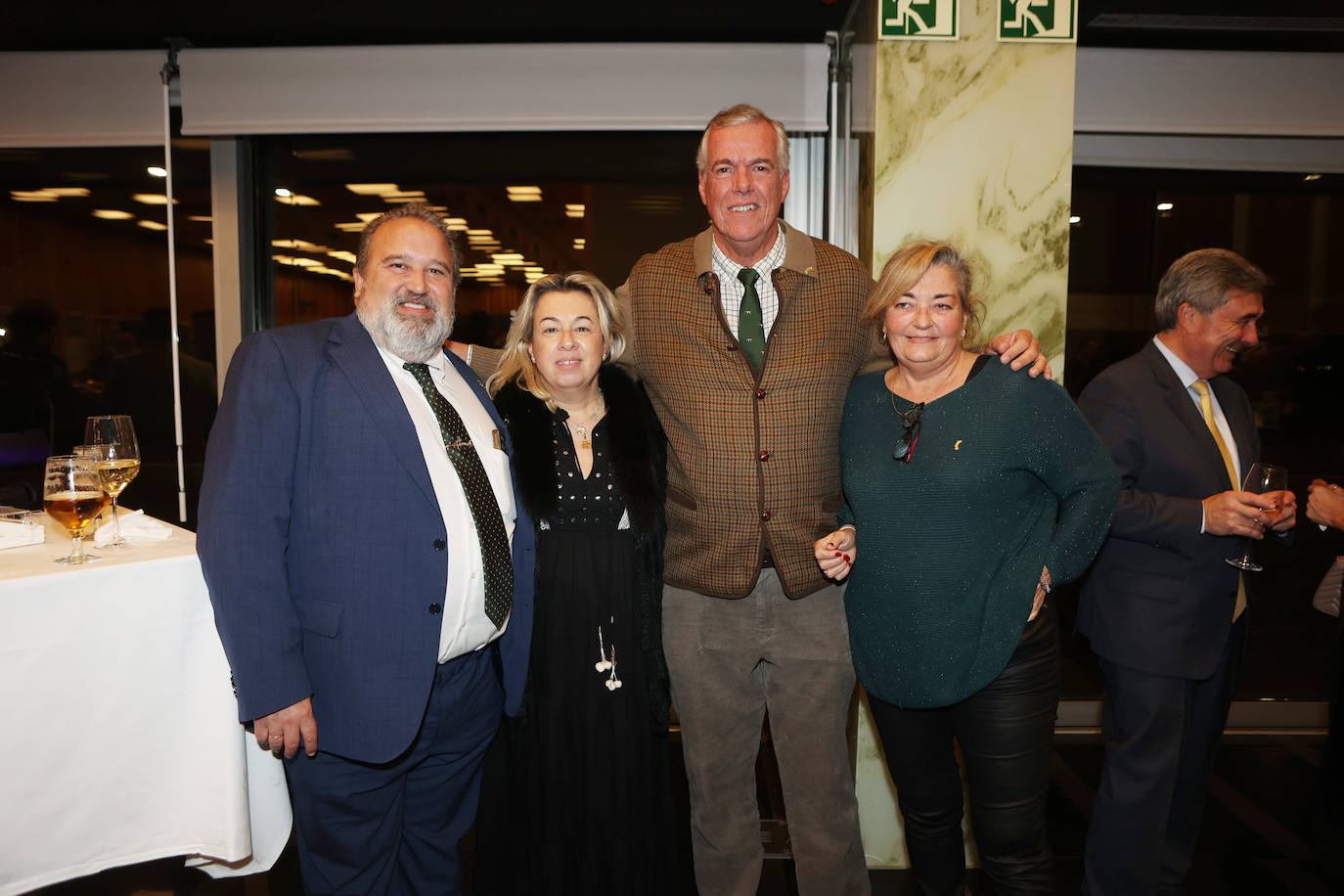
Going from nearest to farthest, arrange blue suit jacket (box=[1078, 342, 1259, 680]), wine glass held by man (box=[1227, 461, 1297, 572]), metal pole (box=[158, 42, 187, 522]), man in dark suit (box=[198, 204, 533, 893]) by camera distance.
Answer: man in dark suit (box=[198, 204, 533, 893]) < wine glass held by man (box=[1227, 461, 1297, 572]) < blue suit jacket (box=[1078, 342, 1259, 680]) < metal pole (box=[158, 42, 187, 522])

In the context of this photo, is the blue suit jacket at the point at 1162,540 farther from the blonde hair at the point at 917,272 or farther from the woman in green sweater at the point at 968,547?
the blonde hair at the point at 917,272

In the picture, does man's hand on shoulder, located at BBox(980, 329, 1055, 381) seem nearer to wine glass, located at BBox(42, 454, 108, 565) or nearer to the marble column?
the marble column

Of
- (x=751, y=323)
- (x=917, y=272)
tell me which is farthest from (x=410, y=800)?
(x=917, y=272)

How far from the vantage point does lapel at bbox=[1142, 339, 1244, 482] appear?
7.42 feet

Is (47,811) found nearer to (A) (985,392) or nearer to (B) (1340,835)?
(A) (985,392)

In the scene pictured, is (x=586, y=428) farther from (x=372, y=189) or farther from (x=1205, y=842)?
(x=1205, y=842)

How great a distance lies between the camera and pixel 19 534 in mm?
1775

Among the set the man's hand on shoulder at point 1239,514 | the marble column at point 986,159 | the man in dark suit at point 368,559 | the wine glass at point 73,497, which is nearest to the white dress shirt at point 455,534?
the man in dark suit at point 368,559

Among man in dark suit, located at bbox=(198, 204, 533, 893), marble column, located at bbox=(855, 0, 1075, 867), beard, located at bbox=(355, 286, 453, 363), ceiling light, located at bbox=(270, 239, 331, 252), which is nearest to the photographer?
man in dark suit, located at bbox=(198, 204, 533, 893)

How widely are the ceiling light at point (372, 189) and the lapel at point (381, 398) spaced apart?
2.18 m

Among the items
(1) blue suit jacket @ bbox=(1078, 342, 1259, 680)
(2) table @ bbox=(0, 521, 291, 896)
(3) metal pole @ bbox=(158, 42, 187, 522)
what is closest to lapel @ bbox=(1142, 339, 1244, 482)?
(1) blue suit jacket @ bbox=(1078, 342, 1259, 680)

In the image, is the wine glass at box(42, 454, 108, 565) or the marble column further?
the marble column

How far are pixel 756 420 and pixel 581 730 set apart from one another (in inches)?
37.2

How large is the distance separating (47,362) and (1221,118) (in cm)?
533
